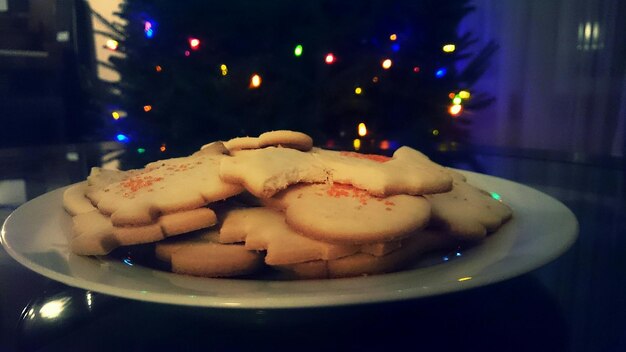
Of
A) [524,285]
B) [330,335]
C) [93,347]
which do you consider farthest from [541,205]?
[93,347]

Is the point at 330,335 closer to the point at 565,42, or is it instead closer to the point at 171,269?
the point at 171,269

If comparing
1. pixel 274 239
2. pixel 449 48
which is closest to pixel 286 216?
pixel 274 239

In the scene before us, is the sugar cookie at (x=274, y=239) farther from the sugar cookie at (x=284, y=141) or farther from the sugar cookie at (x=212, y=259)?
the sugar cookie at (x=284, y=141)

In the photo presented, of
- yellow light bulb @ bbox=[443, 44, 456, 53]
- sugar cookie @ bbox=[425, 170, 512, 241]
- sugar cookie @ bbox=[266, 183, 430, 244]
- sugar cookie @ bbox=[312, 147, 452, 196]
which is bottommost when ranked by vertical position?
sugar cookie @ bbox=[425, 170, 512, 241]

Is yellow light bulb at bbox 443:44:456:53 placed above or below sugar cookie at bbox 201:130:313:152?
above

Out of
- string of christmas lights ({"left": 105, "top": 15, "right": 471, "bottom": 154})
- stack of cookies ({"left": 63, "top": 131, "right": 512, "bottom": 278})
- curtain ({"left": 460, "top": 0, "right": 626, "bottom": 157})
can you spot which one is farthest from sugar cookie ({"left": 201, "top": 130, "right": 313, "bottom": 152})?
curtain ({"left": 460, "top": 0, "right": 626, "bottom": 157})

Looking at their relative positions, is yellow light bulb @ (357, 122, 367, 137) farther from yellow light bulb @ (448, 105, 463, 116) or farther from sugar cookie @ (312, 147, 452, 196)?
sugar cookie @ (312, 147, 452, 196)
